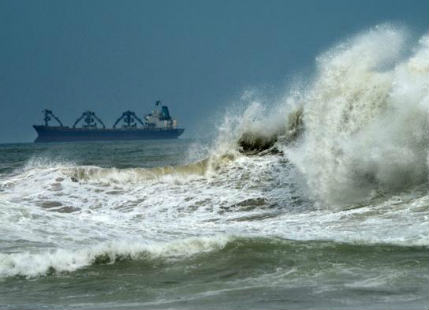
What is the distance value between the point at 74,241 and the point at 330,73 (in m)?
8.75

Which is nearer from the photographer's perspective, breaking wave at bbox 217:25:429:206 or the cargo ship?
breaking wave at bbox 217:25:429:206

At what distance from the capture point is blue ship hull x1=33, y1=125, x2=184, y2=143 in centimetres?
14538

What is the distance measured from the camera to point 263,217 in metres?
13.0

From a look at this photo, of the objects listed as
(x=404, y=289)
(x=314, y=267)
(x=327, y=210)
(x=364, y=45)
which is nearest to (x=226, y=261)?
(x=314, y=267)

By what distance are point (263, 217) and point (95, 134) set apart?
135834 millimetres

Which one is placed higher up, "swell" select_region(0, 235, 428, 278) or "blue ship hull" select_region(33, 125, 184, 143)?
"blue ship hull" select_region(33, 125, 184, 143)

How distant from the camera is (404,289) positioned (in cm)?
692

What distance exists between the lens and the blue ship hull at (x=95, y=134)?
477 feet

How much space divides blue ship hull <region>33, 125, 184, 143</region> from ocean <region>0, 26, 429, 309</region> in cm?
12739

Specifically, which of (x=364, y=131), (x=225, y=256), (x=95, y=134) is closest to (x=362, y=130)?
(x=364, y=131)

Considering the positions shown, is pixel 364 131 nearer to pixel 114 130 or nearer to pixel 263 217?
pixel 263 217

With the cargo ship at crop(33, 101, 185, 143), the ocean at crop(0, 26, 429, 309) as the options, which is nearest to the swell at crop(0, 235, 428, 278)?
the ocean at crop(0, 26, 429, 309)

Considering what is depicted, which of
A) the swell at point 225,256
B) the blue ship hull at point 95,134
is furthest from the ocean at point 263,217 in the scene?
the blue ship hull at point 95,134

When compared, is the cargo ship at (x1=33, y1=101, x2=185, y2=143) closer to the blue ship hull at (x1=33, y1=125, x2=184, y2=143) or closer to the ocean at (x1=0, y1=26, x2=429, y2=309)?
the blue ship hull at (x1=33, y1=125, x2=184, y2=143)
